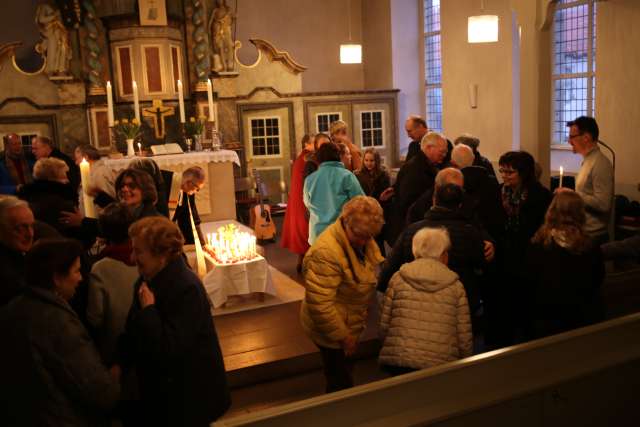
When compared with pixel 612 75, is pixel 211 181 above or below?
below

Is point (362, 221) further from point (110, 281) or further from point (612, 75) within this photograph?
point (612, 75)

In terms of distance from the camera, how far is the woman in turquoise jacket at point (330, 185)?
574 centimetres

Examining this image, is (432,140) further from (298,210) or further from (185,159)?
(185,159)

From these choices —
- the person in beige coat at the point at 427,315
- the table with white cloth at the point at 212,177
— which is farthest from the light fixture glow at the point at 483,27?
the person in beige coat at the point at 427,315

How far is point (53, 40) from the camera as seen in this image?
34.7 feet

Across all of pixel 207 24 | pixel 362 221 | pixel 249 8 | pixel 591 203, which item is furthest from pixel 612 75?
pixel 249 8

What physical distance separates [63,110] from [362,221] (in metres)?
9.24

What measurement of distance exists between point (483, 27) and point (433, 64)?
538cm

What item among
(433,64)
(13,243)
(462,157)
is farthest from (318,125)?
(13,243)

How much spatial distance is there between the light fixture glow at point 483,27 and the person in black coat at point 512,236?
3824mm

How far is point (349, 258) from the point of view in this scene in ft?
10.9

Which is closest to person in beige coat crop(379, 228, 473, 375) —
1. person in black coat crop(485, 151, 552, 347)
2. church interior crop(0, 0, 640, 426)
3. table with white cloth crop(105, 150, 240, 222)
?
church interior crop(0, 0, 640, 426)

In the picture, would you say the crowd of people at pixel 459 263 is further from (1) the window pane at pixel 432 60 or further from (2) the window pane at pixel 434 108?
(1) the window pane at pixel 432 60

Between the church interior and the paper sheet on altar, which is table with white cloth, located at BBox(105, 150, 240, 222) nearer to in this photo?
the church interior
